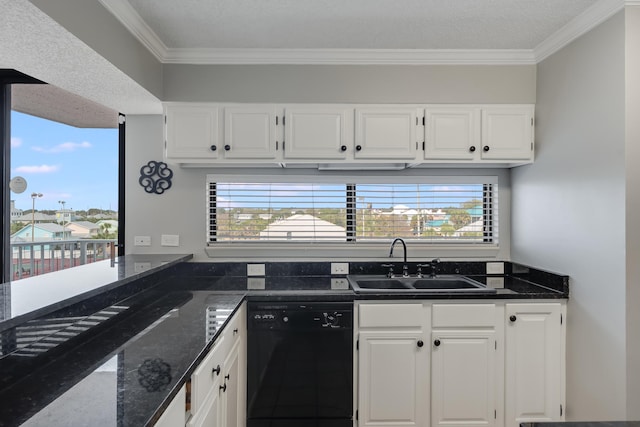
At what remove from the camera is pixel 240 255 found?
2.87 m

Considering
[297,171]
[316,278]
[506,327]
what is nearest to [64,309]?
[316,278]

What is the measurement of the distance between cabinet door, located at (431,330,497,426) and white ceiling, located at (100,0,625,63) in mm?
1915

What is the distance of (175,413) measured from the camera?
1141 mm

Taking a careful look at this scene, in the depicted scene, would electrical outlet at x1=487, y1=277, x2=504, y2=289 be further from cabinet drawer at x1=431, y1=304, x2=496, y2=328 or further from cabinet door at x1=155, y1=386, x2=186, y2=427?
cabinet door at x1=155, y1=386, x2=186, y2=427

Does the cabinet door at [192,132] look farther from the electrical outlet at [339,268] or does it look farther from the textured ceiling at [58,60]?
A: the electrical outlet at [339,268]

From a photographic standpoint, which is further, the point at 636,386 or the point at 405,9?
the point at 405,9

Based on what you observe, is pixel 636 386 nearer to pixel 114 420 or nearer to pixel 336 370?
pixel 336 370

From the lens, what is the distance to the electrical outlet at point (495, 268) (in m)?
2.88

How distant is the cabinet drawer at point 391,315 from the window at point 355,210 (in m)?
0.76

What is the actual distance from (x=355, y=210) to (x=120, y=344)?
1950 millimetres

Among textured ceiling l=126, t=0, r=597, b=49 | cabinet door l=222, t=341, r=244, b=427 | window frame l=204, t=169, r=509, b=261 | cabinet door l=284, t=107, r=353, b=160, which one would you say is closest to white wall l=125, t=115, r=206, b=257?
window frame l=204, t=169, r=509, b=261

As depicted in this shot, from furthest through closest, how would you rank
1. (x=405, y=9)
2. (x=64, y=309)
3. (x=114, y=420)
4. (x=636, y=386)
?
(x=405, y=9) → (x=636, y=386) → (x=64, y=309) → (x=114, y=420)

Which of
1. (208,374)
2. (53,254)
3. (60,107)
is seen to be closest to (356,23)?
(208,374)

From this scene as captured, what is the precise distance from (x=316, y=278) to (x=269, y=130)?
116 centimetres
